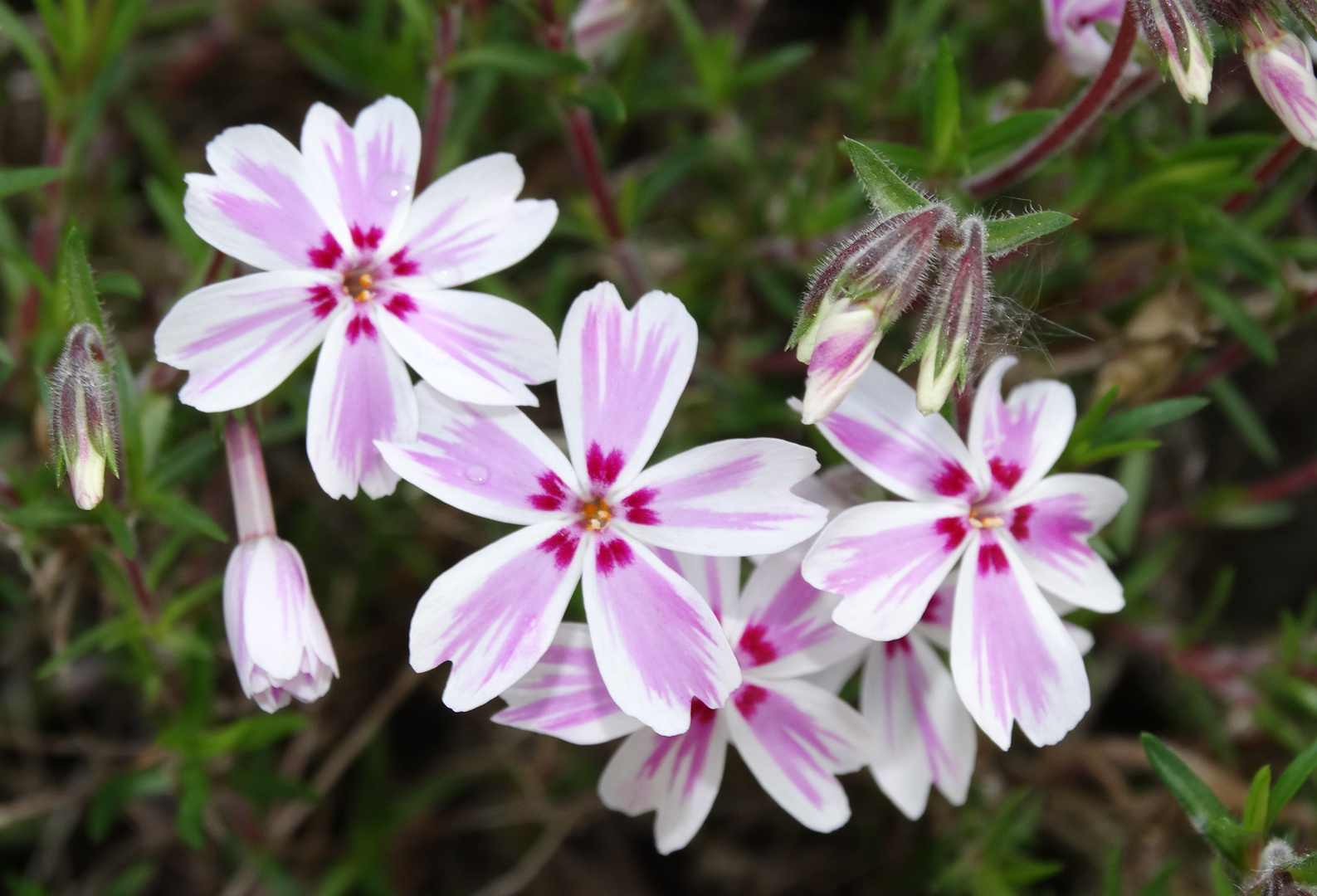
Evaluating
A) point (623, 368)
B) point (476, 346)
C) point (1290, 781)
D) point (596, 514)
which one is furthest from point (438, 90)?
→ point (1290, 781)

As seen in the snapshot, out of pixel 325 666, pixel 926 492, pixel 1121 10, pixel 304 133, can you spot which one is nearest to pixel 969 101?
pixel 1121 10

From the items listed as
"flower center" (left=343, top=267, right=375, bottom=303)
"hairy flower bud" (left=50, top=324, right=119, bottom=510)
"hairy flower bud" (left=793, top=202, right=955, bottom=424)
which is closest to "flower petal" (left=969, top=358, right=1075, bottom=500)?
"hairy flower bud" (left=793, top=202, right=955, bottom=424)

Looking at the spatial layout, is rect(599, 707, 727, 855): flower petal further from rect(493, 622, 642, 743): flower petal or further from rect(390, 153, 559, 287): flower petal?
rect(390, 153, 559, 287): flower petal

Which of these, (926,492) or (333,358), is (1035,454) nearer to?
(926,492)

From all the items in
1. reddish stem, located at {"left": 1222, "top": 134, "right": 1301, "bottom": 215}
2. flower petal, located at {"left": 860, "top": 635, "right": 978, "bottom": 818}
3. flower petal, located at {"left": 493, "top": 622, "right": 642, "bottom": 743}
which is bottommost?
flower petal, located at {"left": 860, "top": 635, "right": 978, "bottom": 818}

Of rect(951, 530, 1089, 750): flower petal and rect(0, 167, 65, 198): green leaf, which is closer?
rect(951, 530, 1089, 750): flower petal

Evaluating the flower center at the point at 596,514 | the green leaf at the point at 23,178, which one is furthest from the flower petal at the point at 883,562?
the green leaf at the point at 23,178
